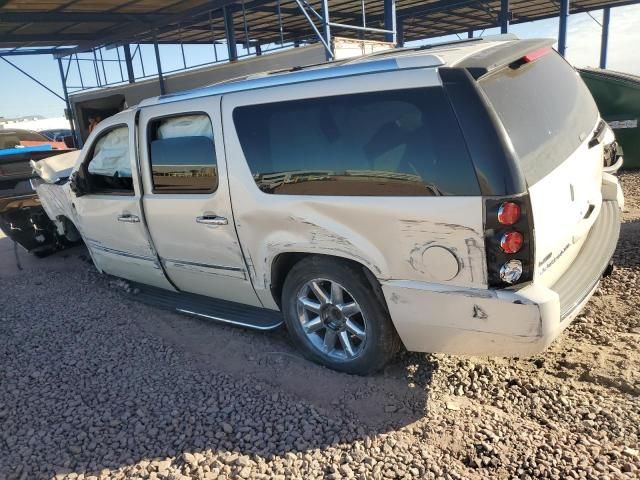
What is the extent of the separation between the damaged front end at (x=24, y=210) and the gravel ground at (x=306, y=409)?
287 centimetres

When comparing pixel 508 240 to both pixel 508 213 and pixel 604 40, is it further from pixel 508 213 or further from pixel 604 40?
pixel 604 40

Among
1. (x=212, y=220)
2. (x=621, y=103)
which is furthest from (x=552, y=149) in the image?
(x=621, y=103)

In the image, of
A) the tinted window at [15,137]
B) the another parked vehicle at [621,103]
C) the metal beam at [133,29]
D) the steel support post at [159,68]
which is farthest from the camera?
the steel support post at [159,68]

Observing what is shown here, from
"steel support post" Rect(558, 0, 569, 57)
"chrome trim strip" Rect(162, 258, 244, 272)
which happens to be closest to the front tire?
"chrome trim strip" Rect(162, 258, 244, 272)

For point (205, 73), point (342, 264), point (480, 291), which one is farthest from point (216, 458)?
point (205, 73)

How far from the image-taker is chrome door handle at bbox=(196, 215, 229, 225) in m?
3.53

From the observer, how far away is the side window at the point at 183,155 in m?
3.57

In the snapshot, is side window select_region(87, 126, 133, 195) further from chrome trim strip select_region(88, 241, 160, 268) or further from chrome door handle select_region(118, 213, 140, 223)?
chrome trim strip select_region(88, 241, 160, 268)

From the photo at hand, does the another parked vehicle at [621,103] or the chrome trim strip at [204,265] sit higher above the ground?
the another parked vehicle at [621,103]

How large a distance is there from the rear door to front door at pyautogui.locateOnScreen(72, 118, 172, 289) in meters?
2.87

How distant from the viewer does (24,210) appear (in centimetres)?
653

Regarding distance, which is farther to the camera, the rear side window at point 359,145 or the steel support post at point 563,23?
the steel support post at point 563,23

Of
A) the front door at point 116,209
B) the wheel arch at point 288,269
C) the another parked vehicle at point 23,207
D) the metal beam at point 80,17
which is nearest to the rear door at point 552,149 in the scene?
the wheel arch at point 288,269

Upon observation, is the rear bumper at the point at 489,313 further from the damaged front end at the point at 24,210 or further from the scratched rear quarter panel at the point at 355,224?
the damaged front end at the point at 24,210
